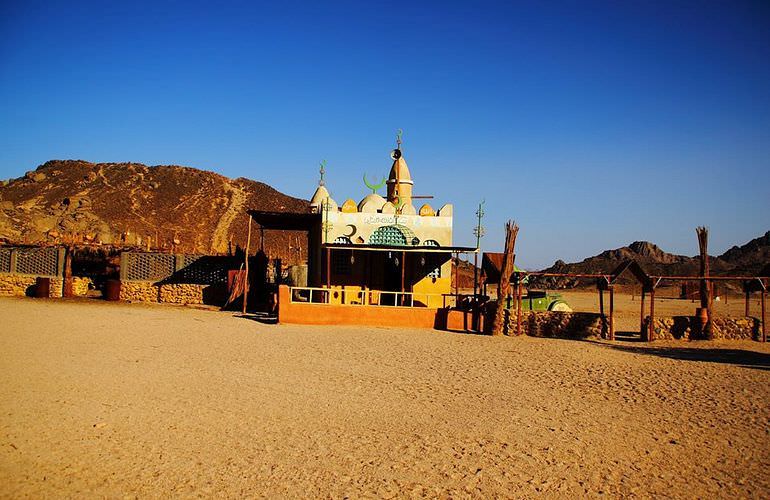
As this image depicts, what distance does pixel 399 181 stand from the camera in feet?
83.9

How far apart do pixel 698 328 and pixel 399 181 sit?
504 inches

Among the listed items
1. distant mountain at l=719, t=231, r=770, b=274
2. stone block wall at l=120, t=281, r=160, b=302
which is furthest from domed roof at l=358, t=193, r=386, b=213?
distant mountain at l=719, t=231, r=770, b=274

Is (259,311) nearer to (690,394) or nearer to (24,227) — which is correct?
(690,394)

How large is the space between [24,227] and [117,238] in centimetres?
782

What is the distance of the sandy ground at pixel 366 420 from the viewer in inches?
230

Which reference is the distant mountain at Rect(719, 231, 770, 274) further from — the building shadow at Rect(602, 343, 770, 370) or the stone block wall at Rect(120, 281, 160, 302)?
the stone block wall at Rect(120, 281, 160, 302)

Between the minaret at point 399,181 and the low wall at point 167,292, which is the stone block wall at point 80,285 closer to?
the low wall at point 167,292

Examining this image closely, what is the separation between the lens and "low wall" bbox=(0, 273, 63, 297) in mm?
24516

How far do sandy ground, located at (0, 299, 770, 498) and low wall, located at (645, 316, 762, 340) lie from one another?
155 inches

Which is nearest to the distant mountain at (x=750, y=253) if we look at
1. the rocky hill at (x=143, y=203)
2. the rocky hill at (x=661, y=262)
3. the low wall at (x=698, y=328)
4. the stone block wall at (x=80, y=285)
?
the rocky hill at (x=661, y=262)

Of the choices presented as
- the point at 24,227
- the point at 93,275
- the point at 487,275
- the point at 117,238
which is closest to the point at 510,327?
the point at 487,275

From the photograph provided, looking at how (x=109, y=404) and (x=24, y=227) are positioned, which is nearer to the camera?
(x=109, y=404)

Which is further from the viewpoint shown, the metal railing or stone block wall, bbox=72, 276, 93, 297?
stone block wall, bbox=72, 276, 93, 297

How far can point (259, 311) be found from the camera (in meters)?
23.3
